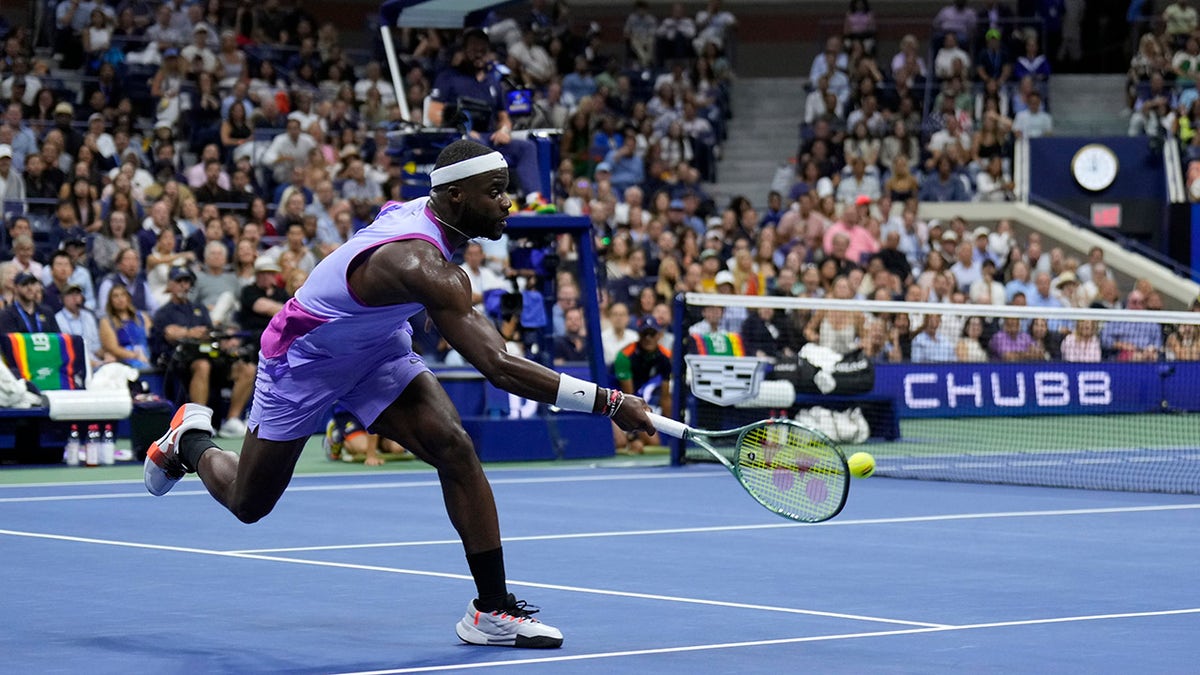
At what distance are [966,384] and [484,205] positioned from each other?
50.3 feet

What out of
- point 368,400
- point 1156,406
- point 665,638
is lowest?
point 1156,406

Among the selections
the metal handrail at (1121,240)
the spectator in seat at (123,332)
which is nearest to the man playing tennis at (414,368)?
the spectator in seat at (123,332)

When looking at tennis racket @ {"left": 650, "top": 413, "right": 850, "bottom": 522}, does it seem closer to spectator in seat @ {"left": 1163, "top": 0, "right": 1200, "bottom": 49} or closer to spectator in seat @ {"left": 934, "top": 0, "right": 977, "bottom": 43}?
spectator in seat @ {"left": 934, "top": 0, "right": 977, "bottom": 43}

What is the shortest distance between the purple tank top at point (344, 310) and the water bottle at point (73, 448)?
10.1 metres

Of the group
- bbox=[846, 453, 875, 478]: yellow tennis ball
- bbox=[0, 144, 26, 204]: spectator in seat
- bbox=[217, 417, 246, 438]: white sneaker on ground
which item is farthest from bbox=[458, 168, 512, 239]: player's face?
bbox=[0, 144, 26, 204]: spectator in seat

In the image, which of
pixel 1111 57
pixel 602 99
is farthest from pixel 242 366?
pixel 1111 57

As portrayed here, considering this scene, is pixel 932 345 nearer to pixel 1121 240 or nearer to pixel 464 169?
pixel 1121 240

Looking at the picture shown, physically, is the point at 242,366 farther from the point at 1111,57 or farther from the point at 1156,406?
the point at 1111,57

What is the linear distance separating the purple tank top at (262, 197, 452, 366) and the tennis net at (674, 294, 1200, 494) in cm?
905

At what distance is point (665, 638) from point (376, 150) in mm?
17939

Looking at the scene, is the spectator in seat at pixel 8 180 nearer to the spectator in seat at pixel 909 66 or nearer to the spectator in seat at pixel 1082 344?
the spectator in seat at pixel 1082 344

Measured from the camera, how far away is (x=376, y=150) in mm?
24906

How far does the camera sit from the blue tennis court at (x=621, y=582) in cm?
718

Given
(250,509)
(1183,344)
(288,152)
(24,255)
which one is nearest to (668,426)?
(250,509)
